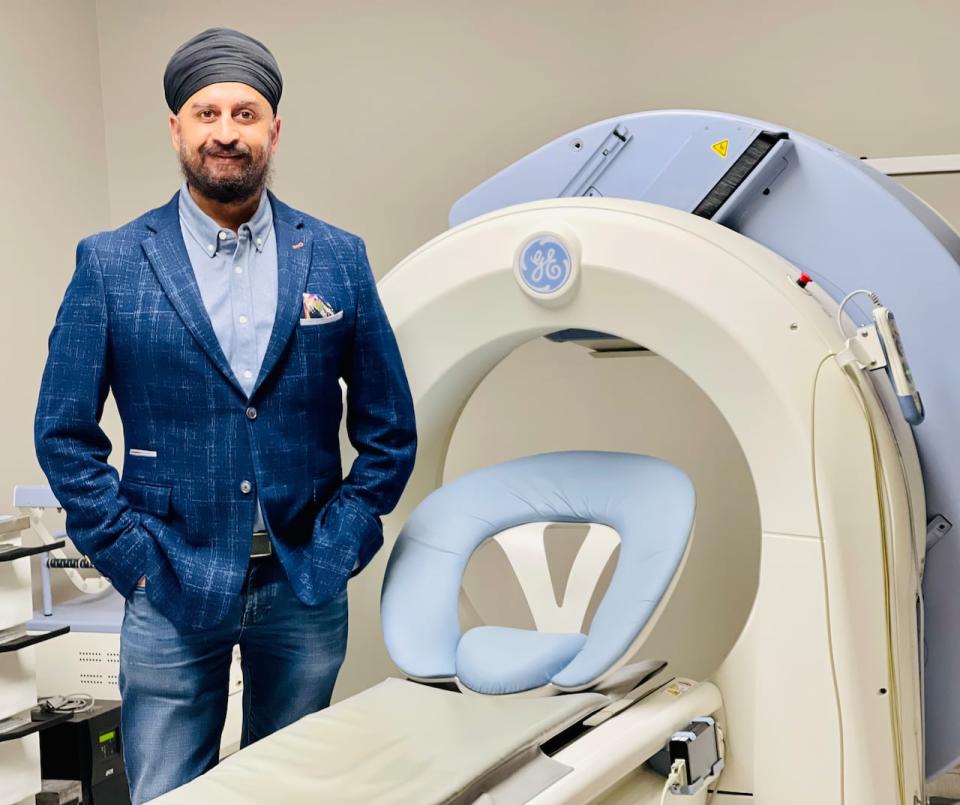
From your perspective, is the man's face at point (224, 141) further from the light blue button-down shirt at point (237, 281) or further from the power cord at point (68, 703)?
the power cord at point (68, 703)

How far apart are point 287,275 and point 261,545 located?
0.38 m

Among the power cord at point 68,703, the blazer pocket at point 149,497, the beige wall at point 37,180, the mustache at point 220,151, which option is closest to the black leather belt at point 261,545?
the blazer pocket at point 149,497

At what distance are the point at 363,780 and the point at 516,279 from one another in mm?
860

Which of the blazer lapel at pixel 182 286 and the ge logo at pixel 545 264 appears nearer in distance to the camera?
the blazer lapel at pixel 182 286

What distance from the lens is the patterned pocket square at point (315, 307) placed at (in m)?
1.67

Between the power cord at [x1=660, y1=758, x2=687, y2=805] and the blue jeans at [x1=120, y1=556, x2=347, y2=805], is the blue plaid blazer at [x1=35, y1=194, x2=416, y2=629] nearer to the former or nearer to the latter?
the blue jeans at [x1=120, y1=556, x2=347, y2=805]

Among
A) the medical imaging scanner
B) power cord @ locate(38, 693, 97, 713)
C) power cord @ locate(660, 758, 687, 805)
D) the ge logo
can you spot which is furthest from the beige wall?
power cord @ locate(660, 758, 687, 805)

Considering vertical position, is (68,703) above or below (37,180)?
below

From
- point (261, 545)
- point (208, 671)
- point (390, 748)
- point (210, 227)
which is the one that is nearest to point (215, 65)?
point (210, 227)

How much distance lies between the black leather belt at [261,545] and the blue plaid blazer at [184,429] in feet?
0.04

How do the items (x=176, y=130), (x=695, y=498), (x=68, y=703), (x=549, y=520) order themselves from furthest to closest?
(x=68, y=703), (x=549, y=520), (x=695, y=498), (x=176, y=130)

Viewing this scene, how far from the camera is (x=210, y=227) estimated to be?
1.67 meters

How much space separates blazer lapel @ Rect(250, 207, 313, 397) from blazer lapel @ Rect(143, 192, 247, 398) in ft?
0.22

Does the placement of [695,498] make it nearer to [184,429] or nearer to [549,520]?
[549,520]
